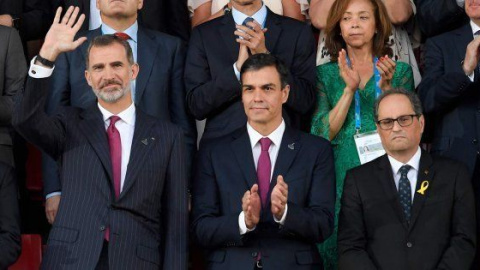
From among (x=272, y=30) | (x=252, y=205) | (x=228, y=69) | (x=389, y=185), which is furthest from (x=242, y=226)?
(x=272, y=30)

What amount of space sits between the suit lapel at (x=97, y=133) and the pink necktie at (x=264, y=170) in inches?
28.3

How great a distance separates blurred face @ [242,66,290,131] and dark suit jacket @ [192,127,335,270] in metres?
0.10

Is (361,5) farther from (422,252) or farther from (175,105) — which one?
(422,252)

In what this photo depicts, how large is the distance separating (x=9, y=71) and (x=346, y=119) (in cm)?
175

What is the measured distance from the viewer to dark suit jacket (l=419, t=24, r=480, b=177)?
18.1ft

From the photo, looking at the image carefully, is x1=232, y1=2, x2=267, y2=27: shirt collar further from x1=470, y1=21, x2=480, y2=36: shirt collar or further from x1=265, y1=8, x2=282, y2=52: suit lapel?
x1=470, y1=21, x2=480, y2=36: shirt collar

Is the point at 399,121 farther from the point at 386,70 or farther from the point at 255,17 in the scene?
the point at 255,17

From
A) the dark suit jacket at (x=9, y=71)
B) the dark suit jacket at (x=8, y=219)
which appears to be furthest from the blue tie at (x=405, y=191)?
the dark suit jacket at (x=9, y=71)

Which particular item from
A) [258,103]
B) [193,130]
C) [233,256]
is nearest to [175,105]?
[193,130]

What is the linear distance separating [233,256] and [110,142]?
76 cm

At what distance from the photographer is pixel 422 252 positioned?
4.91 meters

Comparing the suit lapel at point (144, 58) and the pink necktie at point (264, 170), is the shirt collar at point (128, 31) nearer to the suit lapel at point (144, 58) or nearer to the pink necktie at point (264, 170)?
the suit lapel at point (144, 58)

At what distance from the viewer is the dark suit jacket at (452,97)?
217 inches

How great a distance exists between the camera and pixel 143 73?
557 centimetres
